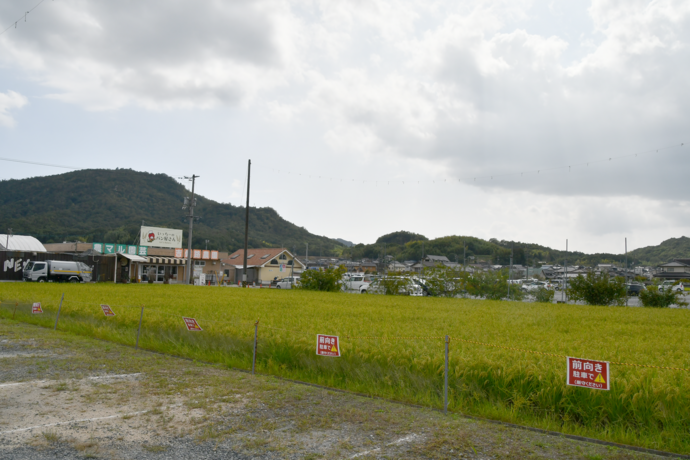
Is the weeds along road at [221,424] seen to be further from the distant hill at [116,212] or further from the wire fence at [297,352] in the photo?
the distant hill at [116,212]

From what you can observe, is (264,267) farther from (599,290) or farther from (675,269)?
(675,269)

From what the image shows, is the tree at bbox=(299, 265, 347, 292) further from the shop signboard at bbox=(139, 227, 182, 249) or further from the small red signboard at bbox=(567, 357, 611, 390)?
the small red signboard at bbox=(567, 357, 611, 390)

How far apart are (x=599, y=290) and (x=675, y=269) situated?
46.6 meters

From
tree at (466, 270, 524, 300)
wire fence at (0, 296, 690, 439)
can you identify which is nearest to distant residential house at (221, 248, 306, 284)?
tree at (466, 270, 524, 300)

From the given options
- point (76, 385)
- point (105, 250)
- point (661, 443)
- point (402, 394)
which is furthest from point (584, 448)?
point (105, 250)

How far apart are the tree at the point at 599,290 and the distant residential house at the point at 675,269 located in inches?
1496

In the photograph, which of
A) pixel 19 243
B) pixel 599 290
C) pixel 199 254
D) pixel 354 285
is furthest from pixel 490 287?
pixel 19 243

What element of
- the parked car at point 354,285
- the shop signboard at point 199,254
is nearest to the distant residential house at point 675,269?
the parked car at point 354,285

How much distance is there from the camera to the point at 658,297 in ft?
89.8

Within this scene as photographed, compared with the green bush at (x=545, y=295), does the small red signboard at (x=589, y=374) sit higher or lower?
higher

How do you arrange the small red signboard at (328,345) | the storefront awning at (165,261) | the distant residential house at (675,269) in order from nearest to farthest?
the small red signboard at (328,345)
the storefront awning at (165,261)
the distant residential house at (675,269)

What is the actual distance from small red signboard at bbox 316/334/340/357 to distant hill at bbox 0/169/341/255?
70779 millimetres

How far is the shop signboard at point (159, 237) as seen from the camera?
177ft

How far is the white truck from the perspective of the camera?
35.8 metres
